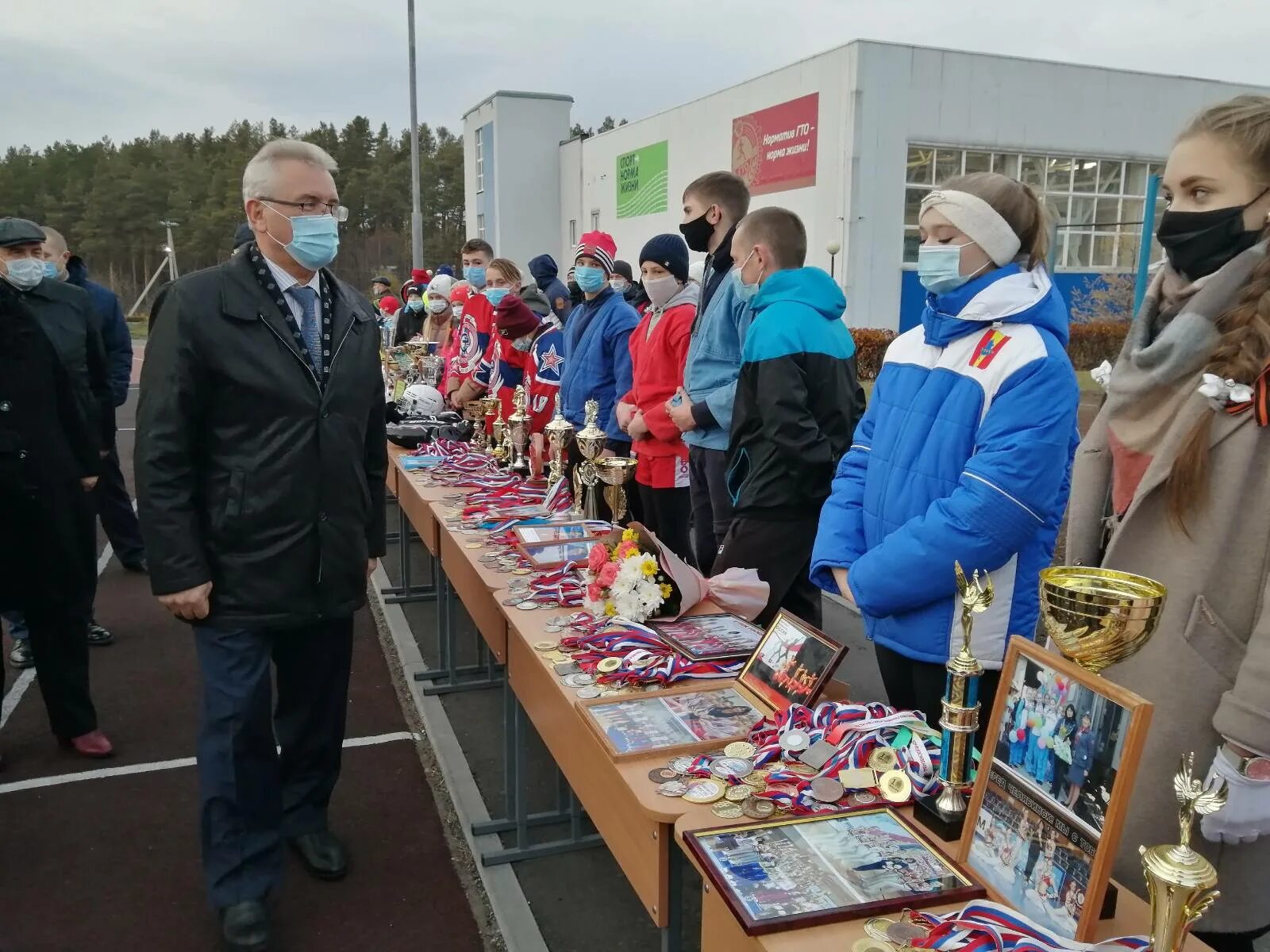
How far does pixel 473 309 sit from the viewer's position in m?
6.62

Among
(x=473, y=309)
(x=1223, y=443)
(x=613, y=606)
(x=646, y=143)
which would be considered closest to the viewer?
(x=1223, y=443)

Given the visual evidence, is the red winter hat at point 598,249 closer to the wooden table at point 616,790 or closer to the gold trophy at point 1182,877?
the wooden table at point 616,790

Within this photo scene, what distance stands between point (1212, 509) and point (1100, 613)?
0.44 metres

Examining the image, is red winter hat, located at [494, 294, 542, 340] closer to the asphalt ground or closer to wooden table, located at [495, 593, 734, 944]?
the asphalt ground

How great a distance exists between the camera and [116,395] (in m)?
5.47

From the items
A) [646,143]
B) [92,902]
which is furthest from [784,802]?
[646,143]

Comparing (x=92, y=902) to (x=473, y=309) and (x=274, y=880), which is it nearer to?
(x=274, y=880)

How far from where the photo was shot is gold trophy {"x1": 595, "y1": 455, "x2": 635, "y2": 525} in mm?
3166

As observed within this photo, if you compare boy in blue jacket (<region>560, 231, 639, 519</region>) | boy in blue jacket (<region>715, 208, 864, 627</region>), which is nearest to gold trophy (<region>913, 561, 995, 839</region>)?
boy in blue jacket (<region>715, 208, 864, 627</region>)

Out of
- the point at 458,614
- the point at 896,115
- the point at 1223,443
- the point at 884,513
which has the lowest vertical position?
the point at 458,614

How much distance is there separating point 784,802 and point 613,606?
989 mm

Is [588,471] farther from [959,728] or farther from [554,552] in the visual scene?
[959,728]

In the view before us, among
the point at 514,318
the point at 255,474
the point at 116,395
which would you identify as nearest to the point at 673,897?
the point at 255,474

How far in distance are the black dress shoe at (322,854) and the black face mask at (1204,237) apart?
2.66 meters
